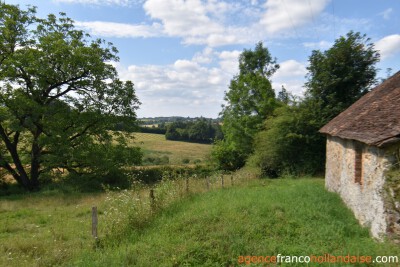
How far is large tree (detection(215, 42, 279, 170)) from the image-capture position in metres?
27.1

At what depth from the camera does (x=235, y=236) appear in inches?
263

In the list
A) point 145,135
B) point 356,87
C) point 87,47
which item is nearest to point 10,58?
point 87,47

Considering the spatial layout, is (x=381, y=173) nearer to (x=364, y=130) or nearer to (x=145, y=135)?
(x=364, y=130)

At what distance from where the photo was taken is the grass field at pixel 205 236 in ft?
19.8

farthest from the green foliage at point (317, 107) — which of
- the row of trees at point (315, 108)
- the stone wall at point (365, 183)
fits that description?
the stone wall at point (365, 183)

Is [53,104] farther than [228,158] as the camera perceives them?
No

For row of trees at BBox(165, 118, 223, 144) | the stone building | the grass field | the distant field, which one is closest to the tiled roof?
the stone building

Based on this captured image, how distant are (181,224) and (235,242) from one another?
5.21 ft

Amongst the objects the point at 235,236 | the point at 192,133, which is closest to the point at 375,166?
the point at 235,236

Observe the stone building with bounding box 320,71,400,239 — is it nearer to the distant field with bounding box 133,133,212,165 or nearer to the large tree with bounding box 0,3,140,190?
the large tree with bounding box 0,3,140,190

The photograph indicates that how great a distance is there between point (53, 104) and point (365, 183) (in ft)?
64.2

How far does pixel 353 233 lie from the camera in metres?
7.17

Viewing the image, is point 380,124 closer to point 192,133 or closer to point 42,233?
point 42,233

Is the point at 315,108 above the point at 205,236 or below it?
above
